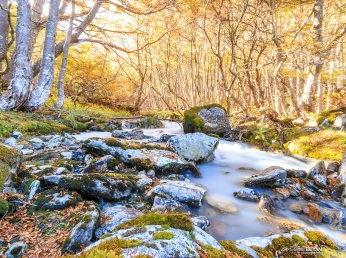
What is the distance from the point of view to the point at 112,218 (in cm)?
225

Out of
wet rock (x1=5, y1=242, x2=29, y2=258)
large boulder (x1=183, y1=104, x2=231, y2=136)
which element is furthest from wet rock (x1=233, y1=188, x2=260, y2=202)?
large boulder (x1=183, y1=104, x2=231, y2=136)

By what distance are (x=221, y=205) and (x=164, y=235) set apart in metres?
2.52

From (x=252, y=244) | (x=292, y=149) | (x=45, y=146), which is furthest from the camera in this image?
(x=292, y=149)

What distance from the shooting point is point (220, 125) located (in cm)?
874

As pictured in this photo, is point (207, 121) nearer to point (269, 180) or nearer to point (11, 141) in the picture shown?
point (269, 180)

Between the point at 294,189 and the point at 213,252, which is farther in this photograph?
the point at 294,189

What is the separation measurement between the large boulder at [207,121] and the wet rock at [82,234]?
6.58 metres

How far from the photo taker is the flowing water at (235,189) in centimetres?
303

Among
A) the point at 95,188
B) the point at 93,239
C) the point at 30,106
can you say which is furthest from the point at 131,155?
the point at 30,106

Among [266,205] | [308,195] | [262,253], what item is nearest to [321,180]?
[308,195]

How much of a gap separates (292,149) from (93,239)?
6546mm

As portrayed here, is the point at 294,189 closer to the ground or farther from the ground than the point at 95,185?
closer to the ground

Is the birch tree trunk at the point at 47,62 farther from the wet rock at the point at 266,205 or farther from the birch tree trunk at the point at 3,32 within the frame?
the wet rock at the point at 266,205

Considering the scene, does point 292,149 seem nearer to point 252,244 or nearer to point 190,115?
point 190,115
